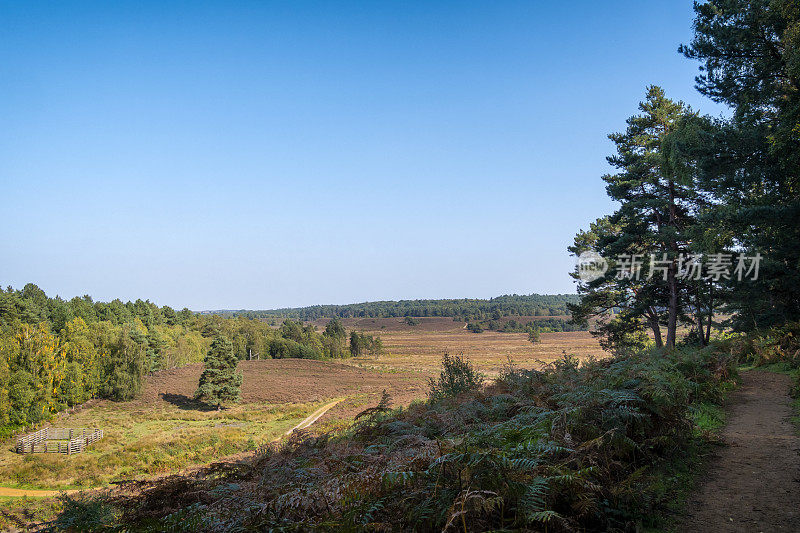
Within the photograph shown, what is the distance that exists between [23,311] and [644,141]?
7783cm

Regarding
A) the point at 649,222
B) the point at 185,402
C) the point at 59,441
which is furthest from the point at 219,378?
the point at 649,222

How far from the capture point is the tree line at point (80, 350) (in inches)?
1594

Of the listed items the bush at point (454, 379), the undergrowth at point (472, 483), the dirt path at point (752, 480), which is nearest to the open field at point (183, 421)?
the bush at point (454, 379)

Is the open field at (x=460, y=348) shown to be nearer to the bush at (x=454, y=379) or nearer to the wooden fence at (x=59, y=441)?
the bush at (x=454, y=379)

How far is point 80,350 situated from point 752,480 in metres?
61.9

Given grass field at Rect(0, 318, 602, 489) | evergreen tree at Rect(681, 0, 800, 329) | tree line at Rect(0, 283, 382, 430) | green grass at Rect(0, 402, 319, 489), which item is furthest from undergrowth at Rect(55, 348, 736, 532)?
tree line at Rect(0, 283, 382, 430)

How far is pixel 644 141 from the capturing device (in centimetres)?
2234

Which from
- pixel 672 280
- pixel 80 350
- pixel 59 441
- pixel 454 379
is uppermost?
pixel 672 280

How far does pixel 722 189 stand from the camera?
50.2 feet

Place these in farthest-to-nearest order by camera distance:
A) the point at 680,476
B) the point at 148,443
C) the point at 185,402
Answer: the point at 185,402, the point at 148,443, the point at 680,476

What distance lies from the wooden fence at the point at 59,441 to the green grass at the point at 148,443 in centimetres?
75

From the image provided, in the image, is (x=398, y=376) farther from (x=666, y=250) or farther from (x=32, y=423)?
(x=666, y=250)

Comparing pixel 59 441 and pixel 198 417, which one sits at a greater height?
pixel 59 441

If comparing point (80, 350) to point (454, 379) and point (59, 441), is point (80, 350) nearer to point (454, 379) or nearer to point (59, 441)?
point (59, 441)
